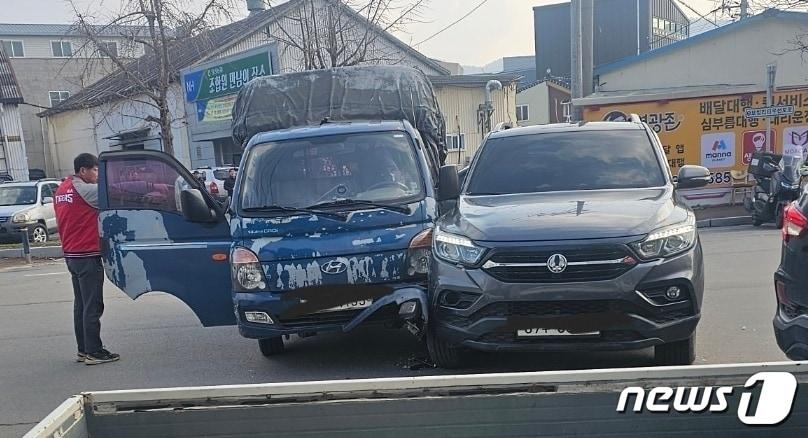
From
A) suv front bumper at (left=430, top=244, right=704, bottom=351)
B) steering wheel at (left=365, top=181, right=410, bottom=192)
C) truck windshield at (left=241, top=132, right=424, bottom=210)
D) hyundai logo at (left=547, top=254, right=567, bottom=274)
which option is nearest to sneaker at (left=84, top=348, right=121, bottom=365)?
truck windshield at (left=241, top=132, right=424, bottom=210)

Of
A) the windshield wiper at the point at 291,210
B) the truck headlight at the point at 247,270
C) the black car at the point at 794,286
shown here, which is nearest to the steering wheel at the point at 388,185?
the windshield wiper at the point at 291,210

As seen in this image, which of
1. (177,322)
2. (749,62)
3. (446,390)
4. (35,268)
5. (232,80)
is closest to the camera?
(446,390)

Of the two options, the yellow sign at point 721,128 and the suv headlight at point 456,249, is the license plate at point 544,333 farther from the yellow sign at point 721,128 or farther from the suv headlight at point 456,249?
the yellow sign at point 721,128

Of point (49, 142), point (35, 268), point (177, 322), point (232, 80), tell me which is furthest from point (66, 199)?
point (49, 142)

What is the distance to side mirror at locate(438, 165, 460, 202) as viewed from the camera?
18.3 ft

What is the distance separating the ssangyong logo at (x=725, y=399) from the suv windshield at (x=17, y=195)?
59.2 ft

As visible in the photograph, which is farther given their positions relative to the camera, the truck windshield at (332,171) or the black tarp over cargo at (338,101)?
the black tarp over cargo at (338,101)

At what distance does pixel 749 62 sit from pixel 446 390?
23770mm

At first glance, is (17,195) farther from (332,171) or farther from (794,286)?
(794,286)

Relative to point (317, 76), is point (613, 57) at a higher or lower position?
higher

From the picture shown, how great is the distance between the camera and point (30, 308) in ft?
28.8

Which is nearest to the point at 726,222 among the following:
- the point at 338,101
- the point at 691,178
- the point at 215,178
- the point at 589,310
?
the point at 691,178

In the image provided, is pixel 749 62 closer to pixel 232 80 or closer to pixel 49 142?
pixel 232 80

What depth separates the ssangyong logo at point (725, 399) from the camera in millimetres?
2307
